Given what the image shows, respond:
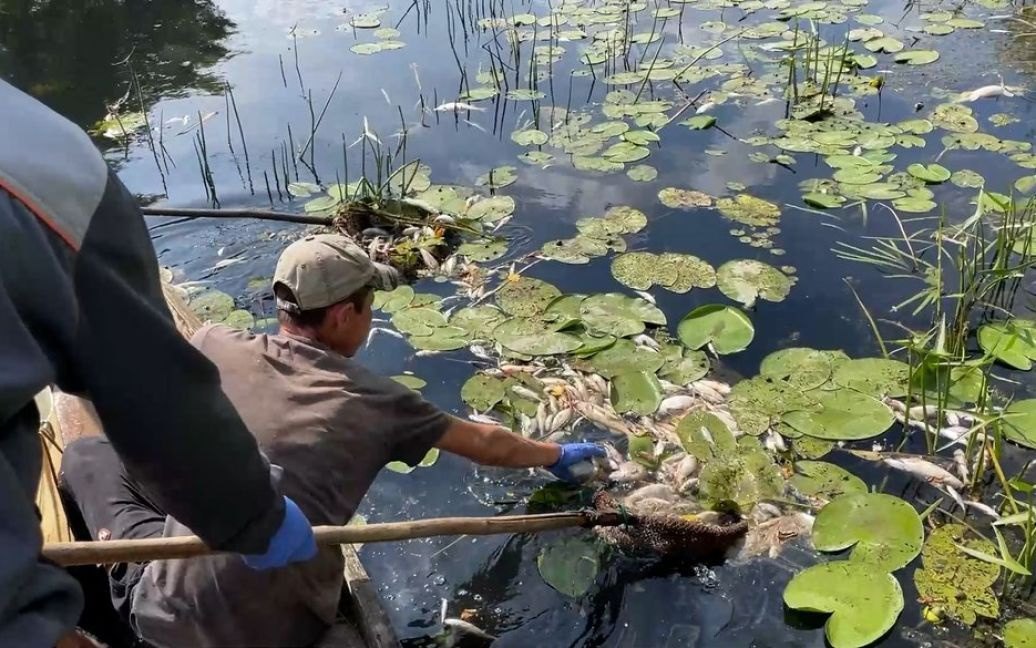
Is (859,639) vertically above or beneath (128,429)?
beneath

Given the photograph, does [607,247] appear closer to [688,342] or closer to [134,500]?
[688,342]

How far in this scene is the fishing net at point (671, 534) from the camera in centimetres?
269

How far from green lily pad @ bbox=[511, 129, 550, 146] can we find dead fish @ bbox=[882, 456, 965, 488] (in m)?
3.38

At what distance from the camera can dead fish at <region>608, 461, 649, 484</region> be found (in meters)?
3.10

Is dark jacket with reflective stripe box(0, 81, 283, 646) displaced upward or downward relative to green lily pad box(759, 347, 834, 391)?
upward

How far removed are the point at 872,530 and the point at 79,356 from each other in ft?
8.08

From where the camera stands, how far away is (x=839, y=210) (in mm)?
4594

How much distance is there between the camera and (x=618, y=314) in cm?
388

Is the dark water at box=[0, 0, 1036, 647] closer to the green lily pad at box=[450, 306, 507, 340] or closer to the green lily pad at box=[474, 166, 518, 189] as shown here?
the green lily pad at box=[474, 166, 518, 189]

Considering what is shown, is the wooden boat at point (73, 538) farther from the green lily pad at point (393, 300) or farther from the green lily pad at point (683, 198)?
the green lily pad at point (683, 198)

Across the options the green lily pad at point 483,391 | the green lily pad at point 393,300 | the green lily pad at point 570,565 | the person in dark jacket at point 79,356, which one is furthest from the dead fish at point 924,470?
the person in dark jacket at point 79,356

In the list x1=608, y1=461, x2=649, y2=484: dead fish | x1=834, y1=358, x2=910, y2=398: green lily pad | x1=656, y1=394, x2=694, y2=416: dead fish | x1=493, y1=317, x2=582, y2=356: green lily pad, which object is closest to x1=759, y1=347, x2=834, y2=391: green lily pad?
x1=834, y1=358, x2=910, y2=398: green lily pad

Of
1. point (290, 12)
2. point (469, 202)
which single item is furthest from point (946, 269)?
point (290, 12)

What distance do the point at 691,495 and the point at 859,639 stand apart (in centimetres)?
77
